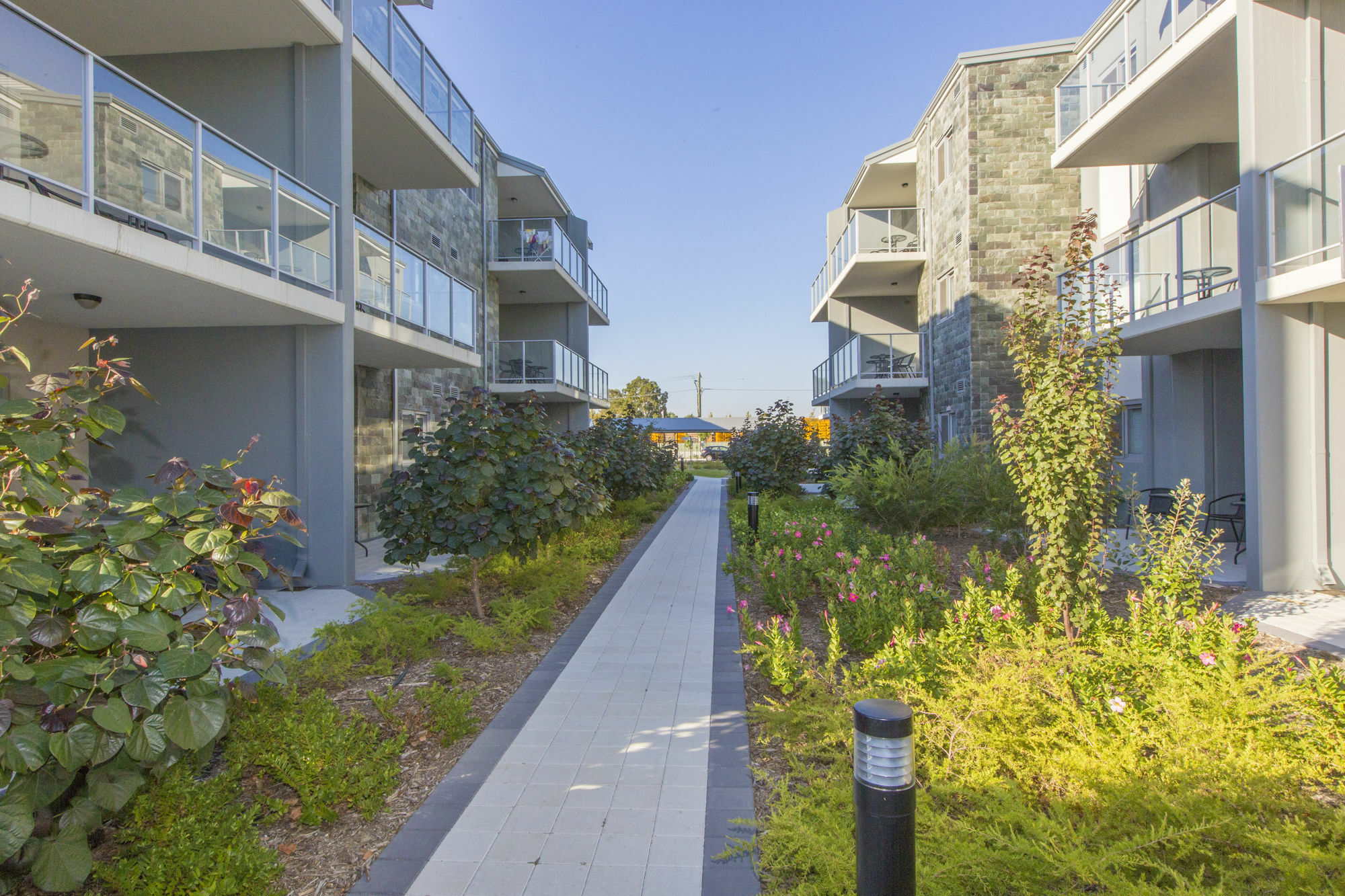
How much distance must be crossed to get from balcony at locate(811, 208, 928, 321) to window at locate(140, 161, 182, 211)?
15.5 meters

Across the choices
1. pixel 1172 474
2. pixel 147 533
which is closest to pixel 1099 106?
pixel 1172 474

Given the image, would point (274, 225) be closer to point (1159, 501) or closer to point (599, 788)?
point (599, 788)

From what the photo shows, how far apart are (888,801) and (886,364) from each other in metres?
17.6

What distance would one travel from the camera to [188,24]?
7293 mm

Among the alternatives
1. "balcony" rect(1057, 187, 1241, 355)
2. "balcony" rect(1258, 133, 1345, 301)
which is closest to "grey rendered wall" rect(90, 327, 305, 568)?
"balcony" rect(1057, 187, 1241, 355)

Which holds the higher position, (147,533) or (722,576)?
(147,533)

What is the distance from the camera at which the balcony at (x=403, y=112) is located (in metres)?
8.68

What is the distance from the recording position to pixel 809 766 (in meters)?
3.59

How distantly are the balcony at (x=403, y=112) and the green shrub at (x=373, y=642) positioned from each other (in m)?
6.21

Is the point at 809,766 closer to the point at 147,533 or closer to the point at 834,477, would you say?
the point at 147,533

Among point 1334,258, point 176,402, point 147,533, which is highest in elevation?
point 1334,258

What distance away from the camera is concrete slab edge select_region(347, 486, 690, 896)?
110 inches

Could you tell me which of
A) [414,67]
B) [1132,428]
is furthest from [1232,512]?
[414,67]

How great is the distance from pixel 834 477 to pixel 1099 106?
650cm
